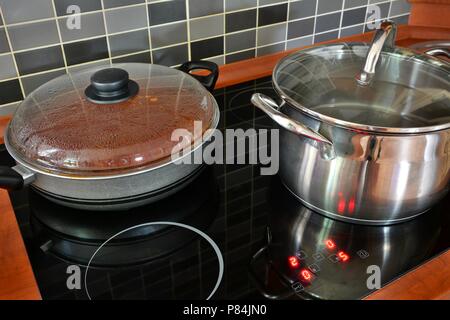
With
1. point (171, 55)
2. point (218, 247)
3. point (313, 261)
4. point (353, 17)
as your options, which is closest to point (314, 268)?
point (313, 261)

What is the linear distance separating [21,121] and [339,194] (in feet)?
1.66

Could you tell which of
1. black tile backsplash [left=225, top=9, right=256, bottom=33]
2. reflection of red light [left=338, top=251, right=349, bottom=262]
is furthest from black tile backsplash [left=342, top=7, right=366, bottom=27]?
reflection of red light [left=338, top=251, right=349, bottom=262]

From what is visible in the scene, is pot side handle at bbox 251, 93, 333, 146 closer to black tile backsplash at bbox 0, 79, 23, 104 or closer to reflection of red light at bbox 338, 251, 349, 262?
reflection of red light at bbox 338, 251, 349, 262

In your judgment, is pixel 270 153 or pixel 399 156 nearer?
pixel 399 156

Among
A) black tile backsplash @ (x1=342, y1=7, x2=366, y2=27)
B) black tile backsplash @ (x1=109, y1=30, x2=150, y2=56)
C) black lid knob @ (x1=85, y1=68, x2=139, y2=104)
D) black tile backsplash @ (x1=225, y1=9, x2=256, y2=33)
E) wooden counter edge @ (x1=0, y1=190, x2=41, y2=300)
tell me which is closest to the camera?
wooden counter edge @ (x1=0, y1=190, x2=41, y2=300)

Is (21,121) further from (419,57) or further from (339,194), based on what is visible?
(419,57)

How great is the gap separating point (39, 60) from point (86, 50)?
9 centimetres

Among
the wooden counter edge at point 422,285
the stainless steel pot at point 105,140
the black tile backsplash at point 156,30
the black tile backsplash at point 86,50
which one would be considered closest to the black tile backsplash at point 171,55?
the black tile backsplash at point 156,30

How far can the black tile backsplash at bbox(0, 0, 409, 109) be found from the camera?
85 cm

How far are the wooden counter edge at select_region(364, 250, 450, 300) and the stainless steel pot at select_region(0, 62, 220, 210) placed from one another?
0.34m

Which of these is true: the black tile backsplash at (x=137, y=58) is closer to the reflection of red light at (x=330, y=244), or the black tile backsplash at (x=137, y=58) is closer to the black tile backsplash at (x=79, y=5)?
the black tile backsplash at (x=79, y=5)
